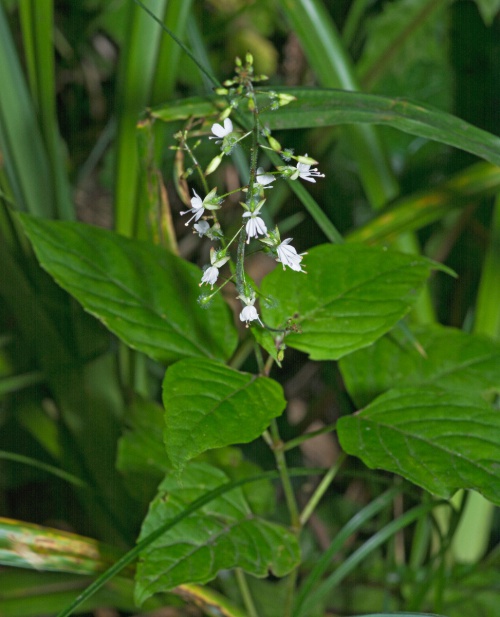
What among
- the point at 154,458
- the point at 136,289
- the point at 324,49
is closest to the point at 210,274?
the point at 136,289

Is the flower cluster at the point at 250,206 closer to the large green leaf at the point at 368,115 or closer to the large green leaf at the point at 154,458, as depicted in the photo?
the large green leaf at the point at 368,115

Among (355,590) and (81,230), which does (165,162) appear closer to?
(81,230)

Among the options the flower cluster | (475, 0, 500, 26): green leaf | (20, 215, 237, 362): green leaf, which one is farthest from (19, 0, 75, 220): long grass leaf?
(475, 0, 500, 26): green leaf

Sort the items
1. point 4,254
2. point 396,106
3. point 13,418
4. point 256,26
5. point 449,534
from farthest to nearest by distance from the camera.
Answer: point 256,26 → point 13,418 → point 4,254 → point 449,534 → point 396,106

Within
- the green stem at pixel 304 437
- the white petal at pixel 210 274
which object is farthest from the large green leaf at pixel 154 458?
the white petal at pixel 210 274

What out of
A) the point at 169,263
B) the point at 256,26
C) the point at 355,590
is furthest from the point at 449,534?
the point at 256,26

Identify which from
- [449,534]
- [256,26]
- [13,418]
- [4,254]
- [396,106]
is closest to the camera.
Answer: [396,106]

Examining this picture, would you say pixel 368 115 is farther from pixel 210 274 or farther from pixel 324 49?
pixel 324 49
